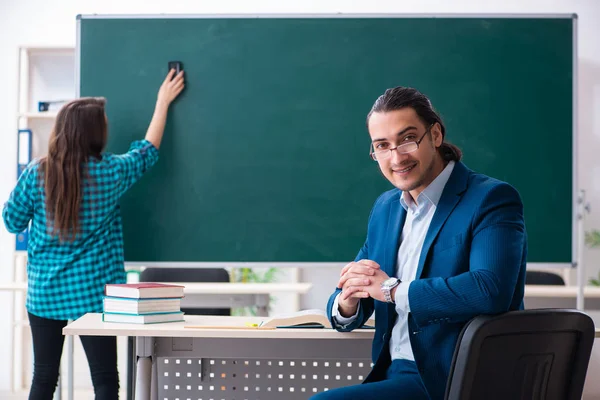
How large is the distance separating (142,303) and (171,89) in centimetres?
126

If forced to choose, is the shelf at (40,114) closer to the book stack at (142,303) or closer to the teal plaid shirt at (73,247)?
the teal plaid shirt at (73,247)

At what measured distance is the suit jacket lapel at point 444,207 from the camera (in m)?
2.01

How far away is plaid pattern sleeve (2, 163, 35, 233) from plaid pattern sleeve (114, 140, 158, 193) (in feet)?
1.14

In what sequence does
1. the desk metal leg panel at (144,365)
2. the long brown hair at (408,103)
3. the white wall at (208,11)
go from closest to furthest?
the long brown hair at (408,103) < the desk metal leg panel at (144,365) < the white wall at (208,11)

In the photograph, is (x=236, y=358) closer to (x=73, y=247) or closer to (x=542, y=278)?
(x=73, y=247)

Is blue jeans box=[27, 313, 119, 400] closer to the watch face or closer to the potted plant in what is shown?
the watch face

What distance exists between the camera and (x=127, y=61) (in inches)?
136

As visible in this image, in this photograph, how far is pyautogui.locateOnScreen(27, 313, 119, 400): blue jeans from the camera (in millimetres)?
2939

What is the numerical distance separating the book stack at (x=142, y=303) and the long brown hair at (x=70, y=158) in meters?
0.57

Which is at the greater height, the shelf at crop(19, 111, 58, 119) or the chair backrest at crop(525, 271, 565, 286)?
the shelf at crop(19, 111, 58, 119)

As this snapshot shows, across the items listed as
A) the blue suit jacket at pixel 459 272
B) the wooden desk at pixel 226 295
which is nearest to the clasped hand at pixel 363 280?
the blue suit jacket at pixel 459 272

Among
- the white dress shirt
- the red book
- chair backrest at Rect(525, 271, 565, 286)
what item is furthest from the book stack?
chair backrest at Rect(525, 271, 565, 286)

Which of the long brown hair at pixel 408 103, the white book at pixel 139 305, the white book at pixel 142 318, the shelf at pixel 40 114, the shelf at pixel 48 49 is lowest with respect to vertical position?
the white book at pixel 142 318

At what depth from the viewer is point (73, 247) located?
9.97 feet
